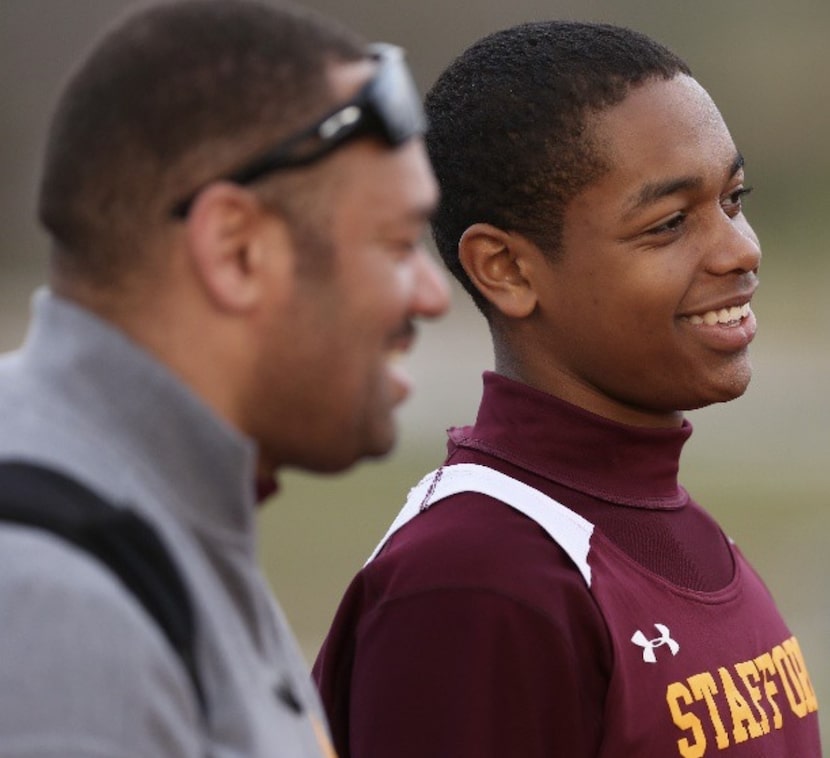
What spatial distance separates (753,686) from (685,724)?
22 centimetres

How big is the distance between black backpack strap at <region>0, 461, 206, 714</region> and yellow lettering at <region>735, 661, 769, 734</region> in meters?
1.29

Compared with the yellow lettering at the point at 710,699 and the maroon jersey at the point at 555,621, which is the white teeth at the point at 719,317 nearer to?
the maroon jersey at the point at 555,621

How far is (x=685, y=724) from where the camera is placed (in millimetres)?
2523

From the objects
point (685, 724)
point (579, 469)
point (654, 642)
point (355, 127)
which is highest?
point (355, 127)

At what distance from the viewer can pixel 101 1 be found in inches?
1086

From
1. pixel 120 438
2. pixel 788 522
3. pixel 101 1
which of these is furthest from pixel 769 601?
pixel 101 1

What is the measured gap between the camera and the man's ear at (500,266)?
283 cm

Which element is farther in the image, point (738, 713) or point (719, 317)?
point (719, 317)

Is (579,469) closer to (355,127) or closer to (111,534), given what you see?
(355,127)

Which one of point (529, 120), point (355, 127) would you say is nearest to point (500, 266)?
point (529, 120)

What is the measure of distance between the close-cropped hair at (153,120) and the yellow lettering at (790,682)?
4.57 ft

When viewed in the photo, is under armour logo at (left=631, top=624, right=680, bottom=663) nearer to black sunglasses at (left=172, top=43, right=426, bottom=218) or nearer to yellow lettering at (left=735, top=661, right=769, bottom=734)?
yellow lettering at (left=735, top=661, right=769, bottom=734)

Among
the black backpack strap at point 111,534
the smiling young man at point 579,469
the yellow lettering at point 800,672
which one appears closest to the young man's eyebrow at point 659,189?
the smiling young man at point 579,469

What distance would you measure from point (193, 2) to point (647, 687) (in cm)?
120
